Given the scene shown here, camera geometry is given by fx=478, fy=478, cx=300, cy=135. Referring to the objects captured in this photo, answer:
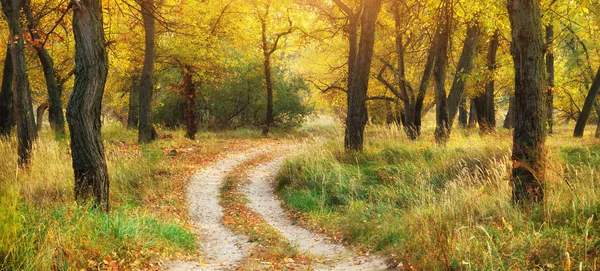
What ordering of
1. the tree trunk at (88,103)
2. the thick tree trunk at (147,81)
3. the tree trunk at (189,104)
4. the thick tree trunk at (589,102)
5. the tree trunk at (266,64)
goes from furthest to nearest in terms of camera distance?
the tree trunk at (266,64) → the tree trunk at (189,104) → the thick tree trunk at (589,102) → the thick tree trunk at (147,81) → the tree trunk at (88,103)

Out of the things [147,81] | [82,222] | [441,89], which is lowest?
[82,222]

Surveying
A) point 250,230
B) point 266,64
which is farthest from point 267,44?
point 250,230

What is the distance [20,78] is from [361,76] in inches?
336

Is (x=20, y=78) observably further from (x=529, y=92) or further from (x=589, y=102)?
(x=589, y=102)

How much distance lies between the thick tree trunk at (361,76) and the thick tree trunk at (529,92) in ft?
21.2

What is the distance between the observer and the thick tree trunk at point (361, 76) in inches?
507

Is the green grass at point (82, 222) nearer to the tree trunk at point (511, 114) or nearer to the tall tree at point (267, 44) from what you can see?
the tall tree at point (267, 44)

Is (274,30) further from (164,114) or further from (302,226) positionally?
(302,226)

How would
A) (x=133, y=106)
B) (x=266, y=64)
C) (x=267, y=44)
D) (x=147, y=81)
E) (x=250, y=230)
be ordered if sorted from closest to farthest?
(x=250, y=230), (x=147, y=81), (x=266, y=64), (x=267, y=44), (x=133, y=106)

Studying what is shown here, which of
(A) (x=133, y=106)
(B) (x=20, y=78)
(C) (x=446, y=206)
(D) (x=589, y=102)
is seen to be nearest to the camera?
(C) (x=446, y=206)

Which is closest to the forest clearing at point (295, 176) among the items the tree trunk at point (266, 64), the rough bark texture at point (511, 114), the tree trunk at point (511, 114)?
the tree trunk at point (266, 64)

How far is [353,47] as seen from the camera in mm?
16891

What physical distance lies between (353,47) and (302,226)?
9.07 metres

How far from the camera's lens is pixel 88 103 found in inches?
294
